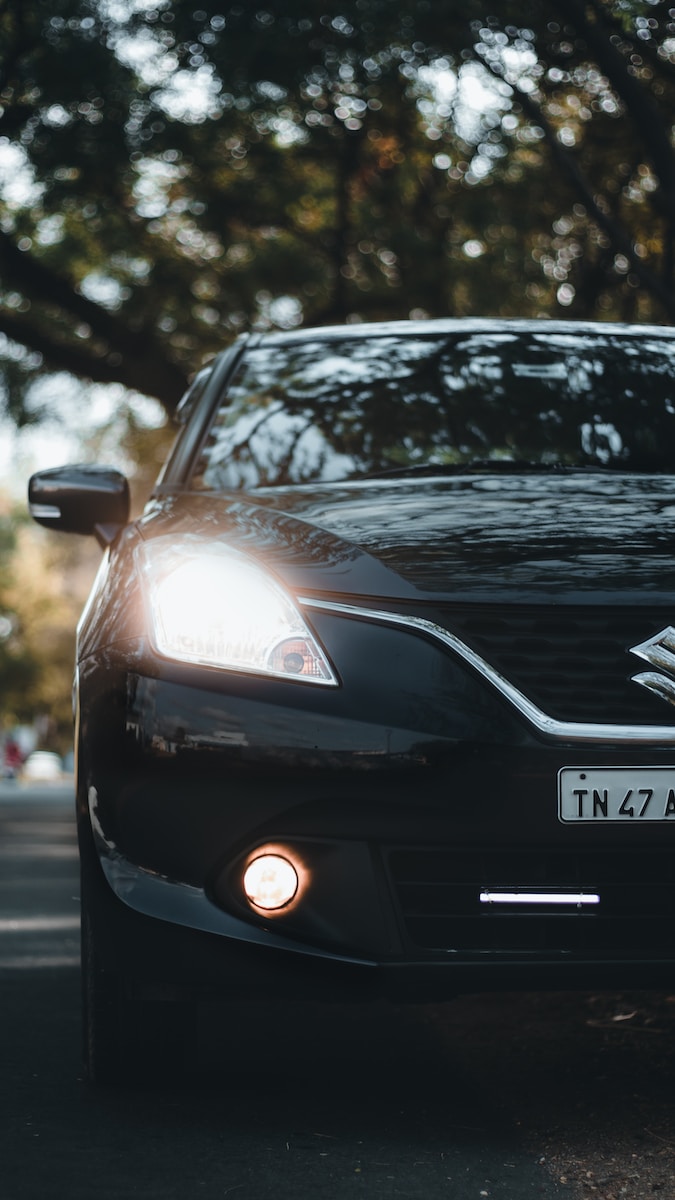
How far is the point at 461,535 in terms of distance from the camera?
3311 millimetres

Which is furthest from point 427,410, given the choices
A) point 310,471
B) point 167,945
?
point 167,945

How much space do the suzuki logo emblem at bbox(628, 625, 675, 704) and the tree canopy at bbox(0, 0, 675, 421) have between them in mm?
9473

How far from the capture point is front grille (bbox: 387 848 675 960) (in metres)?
2.96

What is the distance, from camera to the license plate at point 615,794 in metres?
2.91

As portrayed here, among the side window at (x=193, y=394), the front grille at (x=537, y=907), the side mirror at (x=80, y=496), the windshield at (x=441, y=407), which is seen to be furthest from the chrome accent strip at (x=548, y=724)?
the side window at (x=193, y=394)

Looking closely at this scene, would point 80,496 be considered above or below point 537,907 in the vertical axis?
above

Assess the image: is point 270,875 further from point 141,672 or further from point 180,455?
point 180,455

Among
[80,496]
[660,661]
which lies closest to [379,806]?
[660,661]

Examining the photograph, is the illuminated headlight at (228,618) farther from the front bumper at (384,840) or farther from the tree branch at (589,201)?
the tree branch at (589,201)

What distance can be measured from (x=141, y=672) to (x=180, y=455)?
5.17ft

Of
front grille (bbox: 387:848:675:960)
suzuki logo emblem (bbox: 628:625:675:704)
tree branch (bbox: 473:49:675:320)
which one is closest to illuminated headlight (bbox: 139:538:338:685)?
front grille (bbox: 387:848:675:960)

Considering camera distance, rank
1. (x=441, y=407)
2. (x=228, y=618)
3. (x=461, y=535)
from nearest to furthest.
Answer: (x=228, y=618), (x=461, y=535), (x=441, y=407)

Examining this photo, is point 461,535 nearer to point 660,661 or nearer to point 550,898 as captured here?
point 660,661

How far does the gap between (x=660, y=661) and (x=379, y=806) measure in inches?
21.4
